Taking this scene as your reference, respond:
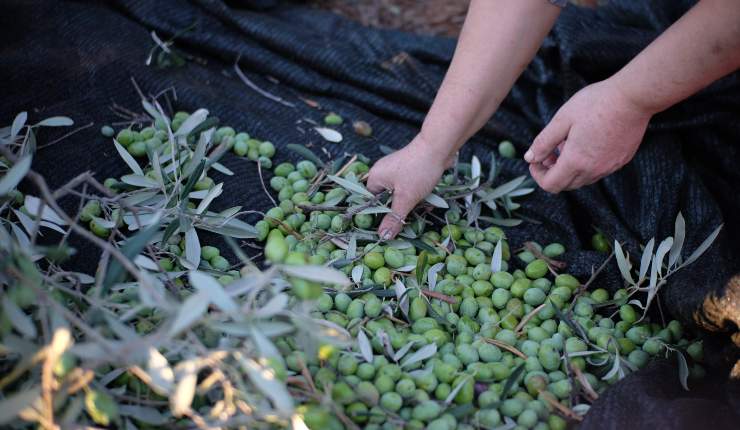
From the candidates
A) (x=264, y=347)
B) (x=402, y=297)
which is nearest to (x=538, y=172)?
(x=402, y=297)

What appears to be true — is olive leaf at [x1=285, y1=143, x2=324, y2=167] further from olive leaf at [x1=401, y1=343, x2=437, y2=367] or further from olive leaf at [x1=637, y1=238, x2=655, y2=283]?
olive leaf at [x1=637, y1=238, x2=655, y2=283]

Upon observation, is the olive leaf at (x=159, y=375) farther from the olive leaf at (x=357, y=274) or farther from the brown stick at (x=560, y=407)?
the brown stick at (x=560, y=407)

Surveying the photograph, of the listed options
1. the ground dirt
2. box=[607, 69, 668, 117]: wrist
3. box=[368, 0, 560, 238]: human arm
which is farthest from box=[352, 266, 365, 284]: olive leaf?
the ground dirt

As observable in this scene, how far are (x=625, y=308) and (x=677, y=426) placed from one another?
12.2 inches

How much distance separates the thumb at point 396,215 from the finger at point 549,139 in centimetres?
25

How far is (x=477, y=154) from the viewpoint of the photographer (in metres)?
1.75

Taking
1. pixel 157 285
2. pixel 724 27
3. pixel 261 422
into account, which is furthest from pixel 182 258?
pixel 724 27

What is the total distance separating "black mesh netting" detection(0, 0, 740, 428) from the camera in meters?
1.51

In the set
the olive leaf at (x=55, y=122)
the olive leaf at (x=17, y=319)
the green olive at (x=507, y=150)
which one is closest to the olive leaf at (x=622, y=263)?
the green olive at (x=507, y=150)

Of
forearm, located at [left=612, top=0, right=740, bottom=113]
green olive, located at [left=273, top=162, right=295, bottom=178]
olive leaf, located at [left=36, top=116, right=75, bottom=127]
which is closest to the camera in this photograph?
forearm, located at [left=612, top=0, right=740, bottom=113]

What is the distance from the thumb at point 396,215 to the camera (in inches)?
56.6

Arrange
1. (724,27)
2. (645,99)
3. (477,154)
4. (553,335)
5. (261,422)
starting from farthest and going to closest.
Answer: (477,154) < (553,335) < (645,99) < (724,27) < (261,422)

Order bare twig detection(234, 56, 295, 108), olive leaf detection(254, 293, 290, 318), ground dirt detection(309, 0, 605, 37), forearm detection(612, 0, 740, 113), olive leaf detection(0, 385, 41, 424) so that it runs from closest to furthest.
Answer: olive leaf detection(0, 385, 41, 424) → olive leaf detection(254, 293, 290, 318) → forearm detection(612, 0, 740, 113) → bare twig detection(234, 56, 295, 108) → ground dirt detection(309, 0, 605, 37)

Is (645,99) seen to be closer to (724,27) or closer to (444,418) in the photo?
(724,27)
